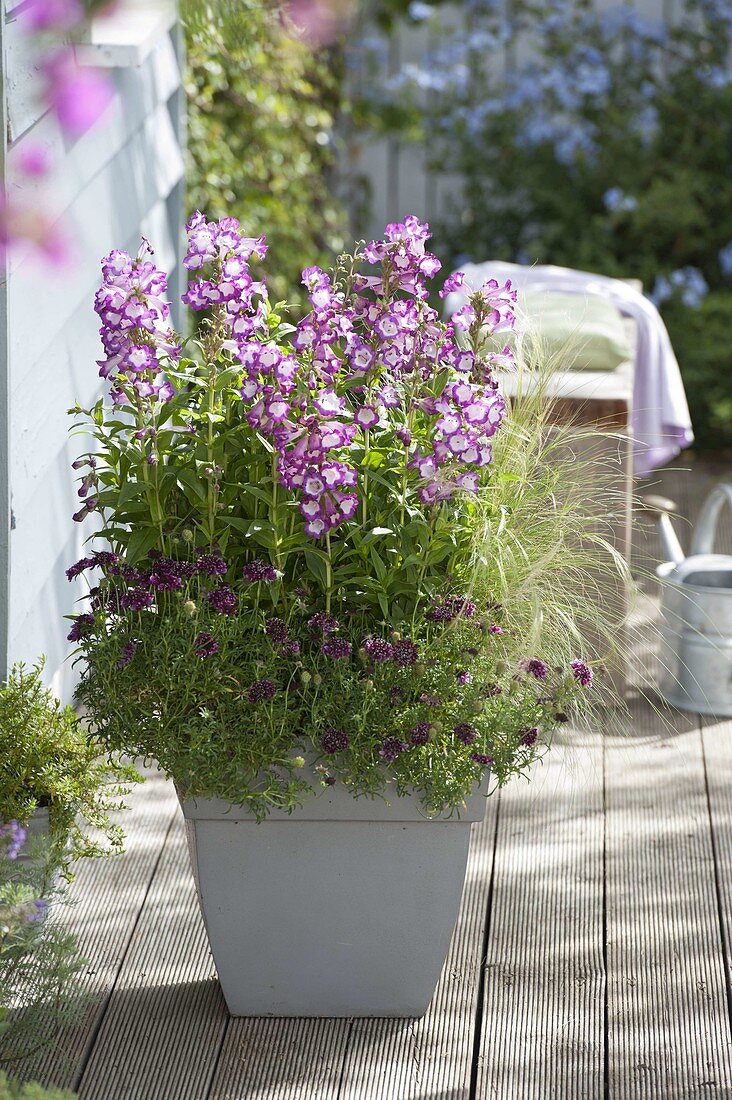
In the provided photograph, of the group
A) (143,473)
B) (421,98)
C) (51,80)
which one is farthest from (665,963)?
(421,98)

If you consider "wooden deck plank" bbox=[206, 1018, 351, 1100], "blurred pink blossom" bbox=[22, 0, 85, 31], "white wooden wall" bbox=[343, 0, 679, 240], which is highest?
"blurred pink blossom" bbox=[22, 0, 85, 31]

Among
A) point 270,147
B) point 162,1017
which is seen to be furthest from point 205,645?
point 270,147

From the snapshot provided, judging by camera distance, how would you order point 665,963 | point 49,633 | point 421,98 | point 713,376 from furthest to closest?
1. point 421,98
2. point 713,376
3. point 49,633
4. point 665,963

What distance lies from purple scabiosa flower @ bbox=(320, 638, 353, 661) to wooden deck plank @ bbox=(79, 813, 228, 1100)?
2.00ft

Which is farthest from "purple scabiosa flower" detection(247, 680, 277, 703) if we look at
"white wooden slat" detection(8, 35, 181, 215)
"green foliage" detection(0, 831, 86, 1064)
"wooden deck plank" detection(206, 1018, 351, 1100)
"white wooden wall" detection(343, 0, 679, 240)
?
"white wooden wall" detection(343, 0, 679, 240)

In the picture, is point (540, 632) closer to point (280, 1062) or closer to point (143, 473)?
point (143, 473)

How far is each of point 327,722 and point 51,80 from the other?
1.24 meters

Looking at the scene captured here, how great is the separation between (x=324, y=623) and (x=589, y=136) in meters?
4.13

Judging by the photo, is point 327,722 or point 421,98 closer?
point 327,722

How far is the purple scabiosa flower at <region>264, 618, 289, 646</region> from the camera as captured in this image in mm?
1709

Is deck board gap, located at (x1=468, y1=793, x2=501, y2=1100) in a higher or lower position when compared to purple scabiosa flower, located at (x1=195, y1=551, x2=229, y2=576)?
lower

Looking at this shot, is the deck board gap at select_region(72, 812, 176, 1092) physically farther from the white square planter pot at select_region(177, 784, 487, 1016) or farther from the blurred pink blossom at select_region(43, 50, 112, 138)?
the blurred pink blossom at select_region(43, 50, 112, 138)

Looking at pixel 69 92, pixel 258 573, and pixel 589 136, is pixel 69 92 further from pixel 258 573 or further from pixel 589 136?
pixel 589 136

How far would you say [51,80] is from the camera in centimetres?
55
